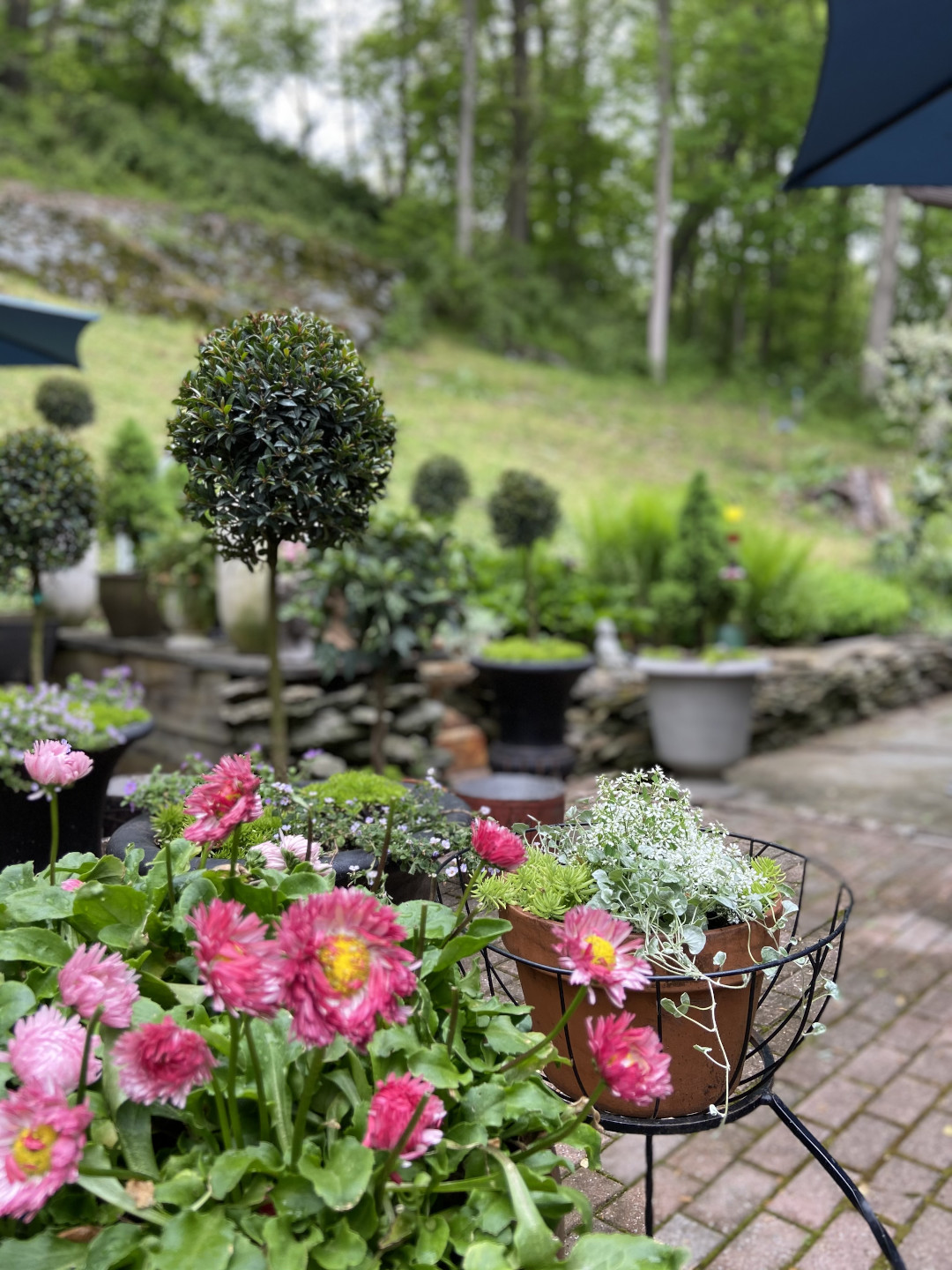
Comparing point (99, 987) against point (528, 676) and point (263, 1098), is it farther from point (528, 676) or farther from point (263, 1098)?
point (528, 676)

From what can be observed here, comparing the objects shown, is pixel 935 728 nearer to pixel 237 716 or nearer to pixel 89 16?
pixel 237 716

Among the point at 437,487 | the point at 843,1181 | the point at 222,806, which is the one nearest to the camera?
the point at 222,806

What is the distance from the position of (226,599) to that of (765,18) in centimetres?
1954

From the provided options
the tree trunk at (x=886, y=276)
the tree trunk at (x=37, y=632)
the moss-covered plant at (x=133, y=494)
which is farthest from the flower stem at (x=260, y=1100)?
the tree trunk at (x=886, y=276)

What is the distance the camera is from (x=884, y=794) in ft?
16.9

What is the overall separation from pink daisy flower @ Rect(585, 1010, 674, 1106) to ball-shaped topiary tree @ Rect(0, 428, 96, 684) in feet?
9.25

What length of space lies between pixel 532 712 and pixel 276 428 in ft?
10.1

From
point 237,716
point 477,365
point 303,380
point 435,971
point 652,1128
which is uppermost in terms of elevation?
point 477,365

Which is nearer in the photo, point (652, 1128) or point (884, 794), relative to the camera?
point (652, 1128)

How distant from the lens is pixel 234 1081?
0.89 metres

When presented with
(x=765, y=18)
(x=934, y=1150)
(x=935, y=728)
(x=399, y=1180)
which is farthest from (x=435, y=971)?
(x=765, y=18)

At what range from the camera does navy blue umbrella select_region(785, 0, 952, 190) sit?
238cm

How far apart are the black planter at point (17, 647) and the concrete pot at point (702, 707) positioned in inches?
115

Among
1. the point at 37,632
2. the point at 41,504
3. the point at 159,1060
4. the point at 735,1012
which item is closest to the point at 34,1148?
the point at 159,1060
